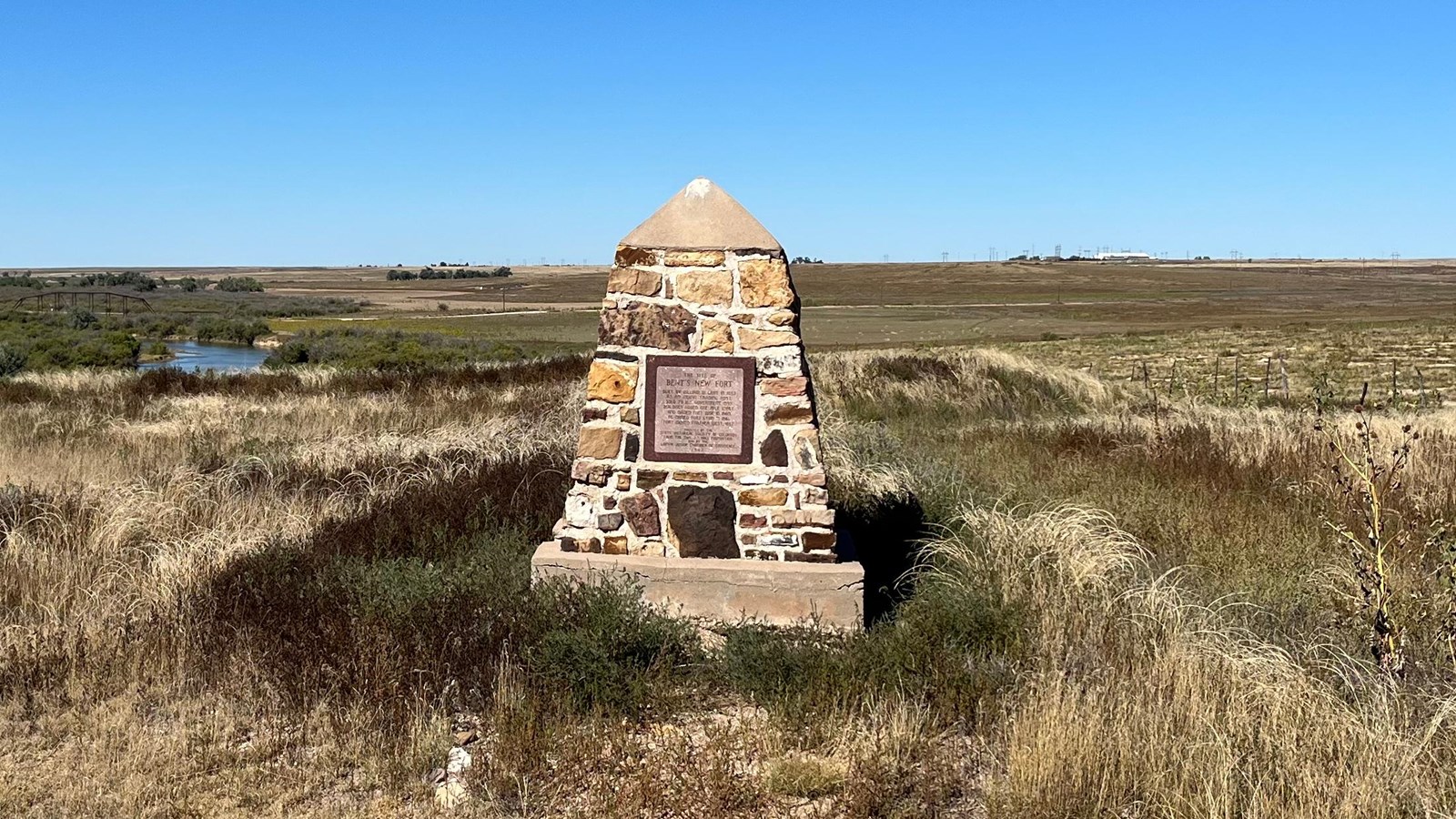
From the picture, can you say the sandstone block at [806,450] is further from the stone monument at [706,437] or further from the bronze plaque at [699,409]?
the bronze plaque at [699,409]

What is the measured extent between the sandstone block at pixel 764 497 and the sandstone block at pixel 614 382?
0.87 metres

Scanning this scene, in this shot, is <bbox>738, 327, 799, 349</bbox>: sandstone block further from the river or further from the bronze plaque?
the river

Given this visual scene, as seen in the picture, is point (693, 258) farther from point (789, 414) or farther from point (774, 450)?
point (774, 450)

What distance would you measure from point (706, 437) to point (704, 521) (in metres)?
0.49

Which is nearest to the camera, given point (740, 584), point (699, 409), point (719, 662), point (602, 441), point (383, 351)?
point (719, 662)

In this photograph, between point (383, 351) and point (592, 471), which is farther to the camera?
point (383, 351)

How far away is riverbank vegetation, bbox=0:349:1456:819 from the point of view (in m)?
4.20

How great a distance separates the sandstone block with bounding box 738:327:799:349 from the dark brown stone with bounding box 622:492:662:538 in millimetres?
1055

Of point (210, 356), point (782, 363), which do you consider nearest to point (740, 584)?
point (782, 363)

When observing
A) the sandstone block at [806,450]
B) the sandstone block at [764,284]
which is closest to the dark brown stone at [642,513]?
the sandstone block at [806,450]

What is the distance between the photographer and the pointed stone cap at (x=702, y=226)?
610cm

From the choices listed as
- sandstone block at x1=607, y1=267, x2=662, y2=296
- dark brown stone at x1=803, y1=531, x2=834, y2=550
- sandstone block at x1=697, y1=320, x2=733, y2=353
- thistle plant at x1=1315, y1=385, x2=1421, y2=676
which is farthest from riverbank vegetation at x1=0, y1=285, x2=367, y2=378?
thistle plant at x1=1315, y1=385, x2=1421, y2=676

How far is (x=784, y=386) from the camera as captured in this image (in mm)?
6070

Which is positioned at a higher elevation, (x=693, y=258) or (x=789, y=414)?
(x=693, y=258)
